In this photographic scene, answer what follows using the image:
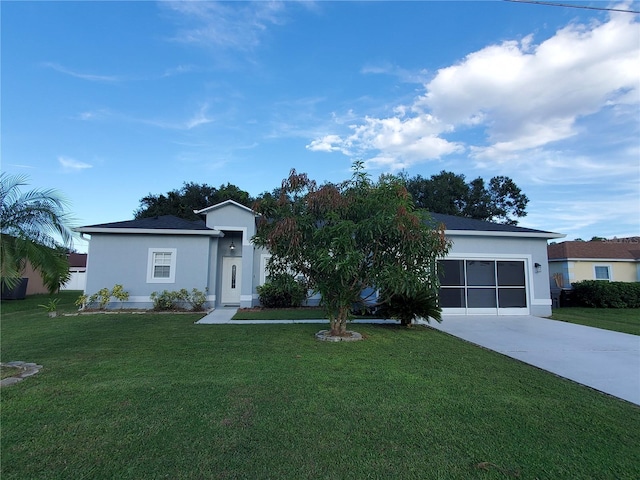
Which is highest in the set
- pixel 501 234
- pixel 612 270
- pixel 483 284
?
pixel 501 234

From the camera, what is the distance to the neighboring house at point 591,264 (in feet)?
65.8

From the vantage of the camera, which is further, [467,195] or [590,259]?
[467,195]

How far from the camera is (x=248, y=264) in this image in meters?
13.5

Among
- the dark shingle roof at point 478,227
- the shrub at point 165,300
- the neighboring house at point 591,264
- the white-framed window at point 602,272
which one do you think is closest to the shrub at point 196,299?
the shrub at point 165,300

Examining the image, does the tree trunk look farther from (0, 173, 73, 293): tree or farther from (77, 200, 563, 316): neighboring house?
(0, 173, 73, 293): tree

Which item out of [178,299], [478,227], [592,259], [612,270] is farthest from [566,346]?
[612,270]

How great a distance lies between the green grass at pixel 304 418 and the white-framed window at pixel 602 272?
778 inches

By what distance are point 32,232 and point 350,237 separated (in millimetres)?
5451

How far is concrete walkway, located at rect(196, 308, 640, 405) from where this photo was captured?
4954 mm

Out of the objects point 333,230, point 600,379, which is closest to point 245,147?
point 333,230

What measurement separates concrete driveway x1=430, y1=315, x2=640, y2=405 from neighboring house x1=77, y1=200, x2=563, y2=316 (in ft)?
3.23

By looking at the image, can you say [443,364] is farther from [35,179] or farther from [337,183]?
[35,179]

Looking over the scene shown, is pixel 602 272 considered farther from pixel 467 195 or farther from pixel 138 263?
pixel 138 263

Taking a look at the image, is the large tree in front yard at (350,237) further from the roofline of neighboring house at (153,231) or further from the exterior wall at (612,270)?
the exterior wall at (612,270)
